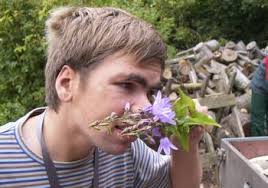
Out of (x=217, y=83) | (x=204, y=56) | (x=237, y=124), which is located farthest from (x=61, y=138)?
(x=204, y=56)

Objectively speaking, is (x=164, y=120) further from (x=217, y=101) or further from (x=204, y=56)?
(x=204, y=56)

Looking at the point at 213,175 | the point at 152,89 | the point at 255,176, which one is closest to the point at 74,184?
the point at 152,89

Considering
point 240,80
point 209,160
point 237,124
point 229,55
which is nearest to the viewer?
point 209,160

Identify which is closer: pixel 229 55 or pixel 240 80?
pixel 240 80

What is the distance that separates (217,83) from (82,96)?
20.7ft

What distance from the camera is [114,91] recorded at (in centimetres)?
177

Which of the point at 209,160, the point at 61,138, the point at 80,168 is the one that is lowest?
the point at 209,160

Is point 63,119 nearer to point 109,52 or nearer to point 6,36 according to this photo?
point 109,52

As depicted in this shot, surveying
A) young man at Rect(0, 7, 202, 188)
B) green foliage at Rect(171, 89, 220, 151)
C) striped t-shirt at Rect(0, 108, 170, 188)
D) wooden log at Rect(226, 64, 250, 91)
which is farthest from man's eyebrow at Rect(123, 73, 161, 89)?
wooden log at Rect(226, 64, 250, 91)

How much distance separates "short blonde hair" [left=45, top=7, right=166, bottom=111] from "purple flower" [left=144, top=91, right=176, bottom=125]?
0.49 feet

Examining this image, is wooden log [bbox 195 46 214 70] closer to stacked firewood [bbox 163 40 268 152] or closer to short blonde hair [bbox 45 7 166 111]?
stacked firewood [bbox 163 40 268 152]

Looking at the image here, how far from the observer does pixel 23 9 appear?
7074mm

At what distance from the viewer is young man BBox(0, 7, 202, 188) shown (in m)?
1.78

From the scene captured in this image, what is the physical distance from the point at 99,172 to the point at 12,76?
510 centimetres
